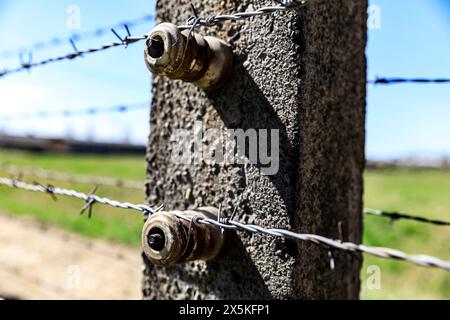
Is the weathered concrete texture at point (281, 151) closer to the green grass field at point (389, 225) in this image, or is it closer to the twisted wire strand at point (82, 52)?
the twisted wire strand at point (82, 52)

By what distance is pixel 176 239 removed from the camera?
1.34 m

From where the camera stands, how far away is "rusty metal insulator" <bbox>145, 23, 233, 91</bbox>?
1342 mm

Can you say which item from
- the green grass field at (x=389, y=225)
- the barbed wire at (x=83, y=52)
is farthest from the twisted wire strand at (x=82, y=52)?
the green grass field at (x=389, y=225)

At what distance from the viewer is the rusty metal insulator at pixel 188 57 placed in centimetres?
134

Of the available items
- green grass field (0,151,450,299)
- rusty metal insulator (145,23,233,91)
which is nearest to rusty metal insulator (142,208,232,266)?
rusty metal insulator (145,23,233,91)

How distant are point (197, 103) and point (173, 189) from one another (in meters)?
0.32

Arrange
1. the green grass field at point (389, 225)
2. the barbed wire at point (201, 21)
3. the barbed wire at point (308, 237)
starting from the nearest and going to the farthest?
the barbed wire at point (308, 237) < the barbed wire at point (201, 21) < the green grass field at point (389, 225)

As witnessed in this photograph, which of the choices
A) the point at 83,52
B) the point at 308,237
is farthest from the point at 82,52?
the point at 308,237

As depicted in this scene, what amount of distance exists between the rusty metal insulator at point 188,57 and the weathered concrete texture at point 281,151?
5cm

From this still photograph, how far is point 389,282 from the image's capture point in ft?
15.6

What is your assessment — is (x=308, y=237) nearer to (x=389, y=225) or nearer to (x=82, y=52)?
(x=82, y=52)

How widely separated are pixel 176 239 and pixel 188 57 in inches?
20.7

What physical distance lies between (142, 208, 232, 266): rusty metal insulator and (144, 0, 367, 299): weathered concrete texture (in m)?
0.11

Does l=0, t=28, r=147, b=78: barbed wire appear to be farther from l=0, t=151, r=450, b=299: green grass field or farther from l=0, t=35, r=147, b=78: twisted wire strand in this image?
l=0, t=151, r=450, b=299: green grass field
